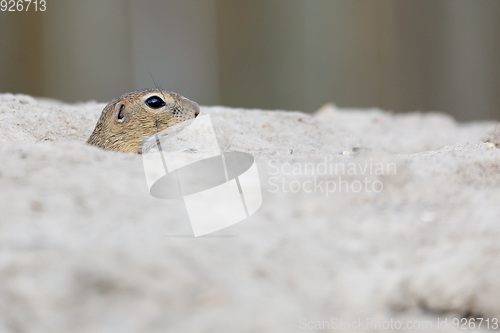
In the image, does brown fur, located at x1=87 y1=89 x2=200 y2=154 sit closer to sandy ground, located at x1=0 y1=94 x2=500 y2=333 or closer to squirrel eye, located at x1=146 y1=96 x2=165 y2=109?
squirrel eye, located at x1=146 y1=96 x2=165 y2=109

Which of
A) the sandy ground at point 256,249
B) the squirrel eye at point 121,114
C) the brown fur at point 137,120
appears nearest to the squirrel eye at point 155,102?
the brown fur at point 137,120

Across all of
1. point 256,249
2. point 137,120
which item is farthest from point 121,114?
point 256,249

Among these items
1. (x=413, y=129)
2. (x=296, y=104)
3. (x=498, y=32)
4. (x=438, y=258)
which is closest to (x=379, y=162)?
(x=438, y=258)

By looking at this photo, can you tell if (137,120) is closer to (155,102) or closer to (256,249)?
(155,102)

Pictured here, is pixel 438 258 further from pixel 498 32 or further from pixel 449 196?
pixel 498 32

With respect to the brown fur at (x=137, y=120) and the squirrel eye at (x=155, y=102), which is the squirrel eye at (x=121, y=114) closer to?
the brown fur at (x=137, y=120)

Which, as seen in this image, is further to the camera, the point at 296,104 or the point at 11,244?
the point at 296,104
